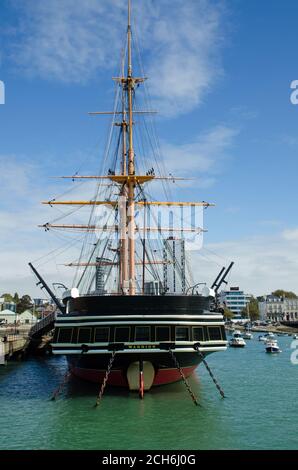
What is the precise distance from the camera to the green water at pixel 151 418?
68.9 ft

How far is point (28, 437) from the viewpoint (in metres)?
22.2

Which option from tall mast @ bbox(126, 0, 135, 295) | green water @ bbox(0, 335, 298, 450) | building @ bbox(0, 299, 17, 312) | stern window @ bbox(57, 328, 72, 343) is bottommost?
green water @ bbox(0, 335, 298, 450)

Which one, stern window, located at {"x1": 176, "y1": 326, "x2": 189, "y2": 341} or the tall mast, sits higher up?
the tall mast

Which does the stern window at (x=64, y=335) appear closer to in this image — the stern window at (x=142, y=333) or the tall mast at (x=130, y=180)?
the stern window at (x=142, y=333)

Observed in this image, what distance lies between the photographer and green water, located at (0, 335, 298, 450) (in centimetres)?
2102

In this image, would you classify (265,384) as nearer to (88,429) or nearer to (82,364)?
(82,364)

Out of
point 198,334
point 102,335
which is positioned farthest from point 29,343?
point 198,334

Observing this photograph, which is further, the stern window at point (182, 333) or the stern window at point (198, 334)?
the stern window at point (198, 334)

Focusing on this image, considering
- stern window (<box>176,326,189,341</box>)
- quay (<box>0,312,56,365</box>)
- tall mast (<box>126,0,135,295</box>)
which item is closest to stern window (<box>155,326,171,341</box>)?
stern window (<box>176,326,189,341</box>)

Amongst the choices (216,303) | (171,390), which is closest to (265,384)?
(216,303)

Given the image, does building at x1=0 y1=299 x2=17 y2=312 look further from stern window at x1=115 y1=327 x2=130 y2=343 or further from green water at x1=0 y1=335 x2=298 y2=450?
stern window at x1=115 y1=327 x2=130 y2=343

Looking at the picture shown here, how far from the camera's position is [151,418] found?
24422mm

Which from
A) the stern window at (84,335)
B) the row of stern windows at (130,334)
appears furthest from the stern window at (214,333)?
the stern window at (84,335)

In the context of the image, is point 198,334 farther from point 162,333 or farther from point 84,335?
point 84,335
